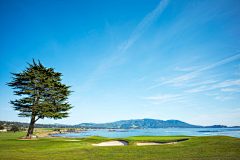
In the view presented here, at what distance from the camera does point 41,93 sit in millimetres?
25812

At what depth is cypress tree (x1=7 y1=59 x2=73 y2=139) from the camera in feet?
78.9

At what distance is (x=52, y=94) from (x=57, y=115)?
162 inches

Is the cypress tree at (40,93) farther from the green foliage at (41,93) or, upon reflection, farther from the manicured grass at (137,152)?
the manicured grass at (137,152)

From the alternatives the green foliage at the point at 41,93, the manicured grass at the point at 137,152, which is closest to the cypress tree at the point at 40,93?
the green foliage at the point at 41,93

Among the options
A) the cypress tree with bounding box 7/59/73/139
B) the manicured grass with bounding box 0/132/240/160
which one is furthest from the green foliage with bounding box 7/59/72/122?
the manicured grass with bounding box 0/132/240/160

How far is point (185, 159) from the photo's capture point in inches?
323

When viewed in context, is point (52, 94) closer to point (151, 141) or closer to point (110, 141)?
point (110, 141)

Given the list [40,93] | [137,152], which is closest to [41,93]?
[40,93]

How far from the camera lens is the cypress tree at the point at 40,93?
78.9 ft

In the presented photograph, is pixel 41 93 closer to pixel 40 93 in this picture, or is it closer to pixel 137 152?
pixel 40 93

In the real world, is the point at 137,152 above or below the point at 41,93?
below

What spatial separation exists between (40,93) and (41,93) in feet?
0.55

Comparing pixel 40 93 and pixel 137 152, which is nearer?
pixel 137 152

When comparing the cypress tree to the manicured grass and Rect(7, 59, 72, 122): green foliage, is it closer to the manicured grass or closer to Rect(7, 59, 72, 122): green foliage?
Rect(7, 59, 72, 122): green foliage
